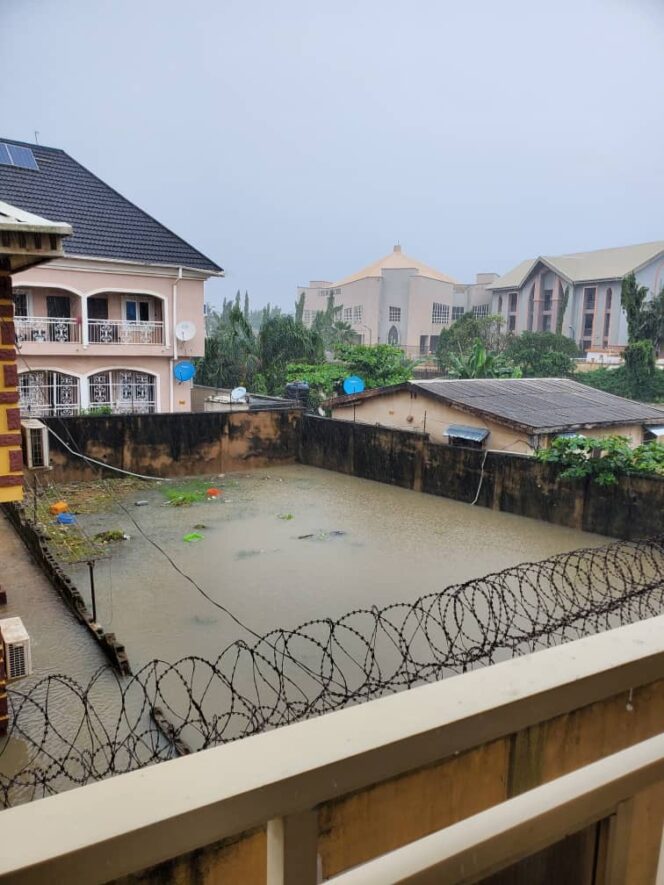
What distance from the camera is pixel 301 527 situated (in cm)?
1220

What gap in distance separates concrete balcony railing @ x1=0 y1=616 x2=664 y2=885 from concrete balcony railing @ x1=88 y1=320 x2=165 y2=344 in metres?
17.6

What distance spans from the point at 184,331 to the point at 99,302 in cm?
235

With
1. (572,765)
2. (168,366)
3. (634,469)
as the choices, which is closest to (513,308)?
(168,366)

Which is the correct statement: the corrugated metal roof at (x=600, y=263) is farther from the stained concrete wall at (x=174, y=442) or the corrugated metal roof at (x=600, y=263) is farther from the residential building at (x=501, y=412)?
the stained concrete wall at (x=174, y=442)

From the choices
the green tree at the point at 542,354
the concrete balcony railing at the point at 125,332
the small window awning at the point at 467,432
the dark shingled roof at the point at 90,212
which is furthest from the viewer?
the green tree at the point at 542,354

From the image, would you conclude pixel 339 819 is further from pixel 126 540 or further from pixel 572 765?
pixel 126 540

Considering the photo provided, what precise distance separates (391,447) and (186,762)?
14.9 meters

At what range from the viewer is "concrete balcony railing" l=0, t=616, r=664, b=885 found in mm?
732

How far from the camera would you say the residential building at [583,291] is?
137 feet

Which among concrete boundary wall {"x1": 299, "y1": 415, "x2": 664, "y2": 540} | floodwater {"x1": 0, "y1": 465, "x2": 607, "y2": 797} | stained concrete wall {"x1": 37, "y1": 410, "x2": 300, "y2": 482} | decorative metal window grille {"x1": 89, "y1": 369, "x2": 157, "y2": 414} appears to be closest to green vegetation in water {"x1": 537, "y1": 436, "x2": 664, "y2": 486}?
concrete boundary wall {"x1": 299, "y1": 415, "x2": 664, "y2": 540}

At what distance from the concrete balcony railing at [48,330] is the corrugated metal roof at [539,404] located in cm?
826

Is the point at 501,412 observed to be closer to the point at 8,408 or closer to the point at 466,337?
the point at 8,408

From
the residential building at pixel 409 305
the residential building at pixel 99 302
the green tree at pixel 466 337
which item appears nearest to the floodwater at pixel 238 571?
the residential building at pixel 99 302

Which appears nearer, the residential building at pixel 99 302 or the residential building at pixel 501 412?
the residential building at pixel 501 412
